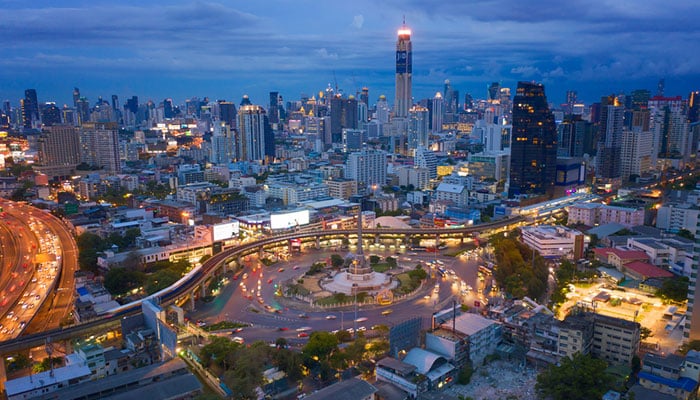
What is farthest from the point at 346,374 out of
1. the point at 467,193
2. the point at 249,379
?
the point at 467,193

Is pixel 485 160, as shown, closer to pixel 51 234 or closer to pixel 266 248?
pixel 266 248

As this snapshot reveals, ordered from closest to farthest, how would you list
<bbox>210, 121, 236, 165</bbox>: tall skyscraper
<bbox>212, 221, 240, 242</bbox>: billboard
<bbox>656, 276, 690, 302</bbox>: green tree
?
1. <bbox>656, 276, 690, 302</bbox>: green tree
2. <bbox>212, 221, 240, 242</bbox>: billboard
3. <bbox>210, 121, 236, 165</bbox>: tall skyscraper

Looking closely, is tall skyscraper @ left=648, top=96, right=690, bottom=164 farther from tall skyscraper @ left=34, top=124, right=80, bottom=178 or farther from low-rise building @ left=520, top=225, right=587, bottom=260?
tall skyscraper @ left=34, top=124, right=80, bottom=178

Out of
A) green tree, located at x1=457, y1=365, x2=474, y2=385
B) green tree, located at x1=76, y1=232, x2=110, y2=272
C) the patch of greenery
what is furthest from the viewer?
green tree, located at x1=76, y1=232, x2=110, y2=272

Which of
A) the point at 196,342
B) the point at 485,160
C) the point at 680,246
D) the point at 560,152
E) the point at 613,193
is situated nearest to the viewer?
the point at 196,342

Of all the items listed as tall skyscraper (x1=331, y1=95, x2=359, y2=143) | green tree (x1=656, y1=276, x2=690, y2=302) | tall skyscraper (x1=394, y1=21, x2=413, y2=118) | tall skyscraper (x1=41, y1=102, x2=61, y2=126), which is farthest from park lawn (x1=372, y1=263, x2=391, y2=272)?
tall skyscraper (x1=41, y1=102, x2=61, y2=126)

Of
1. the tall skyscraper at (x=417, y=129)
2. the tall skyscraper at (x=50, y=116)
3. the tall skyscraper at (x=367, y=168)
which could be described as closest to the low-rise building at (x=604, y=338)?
the tall skyscraper at (x=367, y=168)

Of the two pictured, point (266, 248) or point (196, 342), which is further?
point (266, 248)
